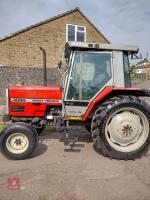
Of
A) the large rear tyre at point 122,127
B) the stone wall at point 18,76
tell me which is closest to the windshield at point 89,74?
the large rear tyre at point 122,127

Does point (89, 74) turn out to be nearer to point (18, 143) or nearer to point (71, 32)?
point (18, 143)

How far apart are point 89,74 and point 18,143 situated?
6.38 feet

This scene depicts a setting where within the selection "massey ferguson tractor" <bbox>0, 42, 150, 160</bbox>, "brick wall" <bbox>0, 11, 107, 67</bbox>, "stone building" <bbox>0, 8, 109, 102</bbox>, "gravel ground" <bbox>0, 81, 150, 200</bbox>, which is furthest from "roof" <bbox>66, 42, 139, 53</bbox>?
"brick wall" <bbox>0, 11, 107, 67</bbox>

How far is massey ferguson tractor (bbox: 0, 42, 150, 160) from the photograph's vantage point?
16.2 feet

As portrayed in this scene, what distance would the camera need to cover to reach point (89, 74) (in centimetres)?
520

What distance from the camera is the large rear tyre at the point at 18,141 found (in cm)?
491

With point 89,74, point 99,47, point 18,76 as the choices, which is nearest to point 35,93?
point 89,74

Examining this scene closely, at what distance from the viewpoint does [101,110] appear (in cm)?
500

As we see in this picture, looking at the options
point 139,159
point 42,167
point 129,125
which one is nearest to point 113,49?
point 129,125

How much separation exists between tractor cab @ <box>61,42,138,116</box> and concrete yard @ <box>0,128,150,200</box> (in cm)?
102

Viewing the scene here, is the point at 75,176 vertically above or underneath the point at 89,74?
underneath

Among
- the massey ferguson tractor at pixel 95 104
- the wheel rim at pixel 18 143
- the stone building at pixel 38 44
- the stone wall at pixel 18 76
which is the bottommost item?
the wheel rim at pixel 18 143

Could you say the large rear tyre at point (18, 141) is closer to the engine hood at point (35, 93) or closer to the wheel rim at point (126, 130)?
the engine hood at point (35, 93)

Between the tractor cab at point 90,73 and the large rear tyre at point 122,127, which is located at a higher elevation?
the tractor cab at point 90,73
